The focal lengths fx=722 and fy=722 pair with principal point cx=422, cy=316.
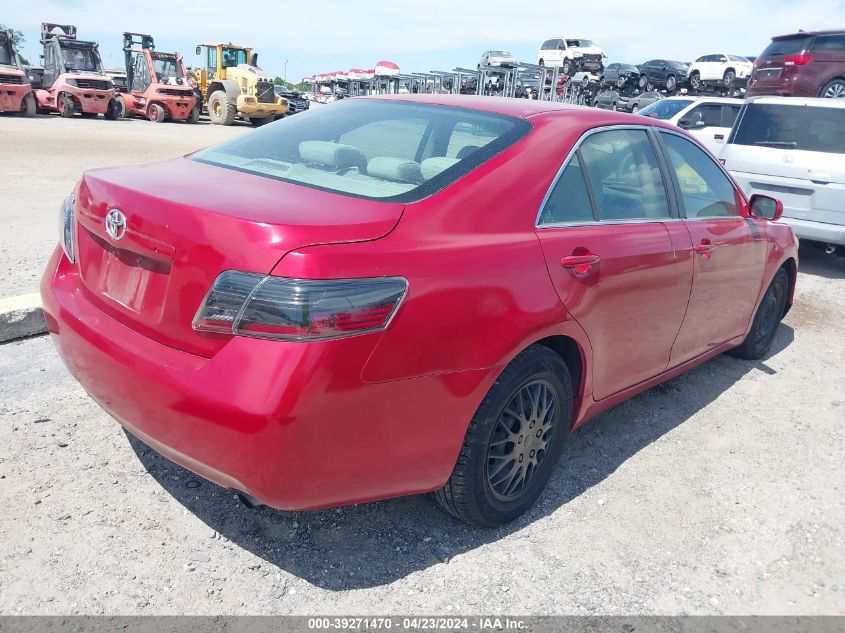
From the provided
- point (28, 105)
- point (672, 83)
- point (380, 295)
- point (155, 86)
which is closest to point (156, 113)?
point (155, 86)

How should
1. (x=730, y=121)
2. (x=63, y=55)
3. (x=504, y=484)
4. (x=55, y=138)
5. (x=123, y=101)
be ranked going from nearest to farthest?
(x=504, y=484)
(x=730, y=121)
(x=55, y=138)
(x=63, y=55)
(x=123, y=101)

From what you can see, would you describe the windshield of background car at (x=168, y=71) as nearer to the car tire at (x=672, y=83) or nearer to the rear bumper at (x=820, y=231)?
the car tire at (x=672, y=83)

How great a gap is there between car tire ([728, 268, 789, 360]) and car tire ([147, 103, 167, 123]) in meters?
26.0

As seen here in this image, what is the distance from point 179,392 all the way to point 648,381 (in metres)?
2.44

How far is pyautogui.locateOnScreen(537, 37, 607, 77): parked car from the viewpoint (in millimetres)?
34031

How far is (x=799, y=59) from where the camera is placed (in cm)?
1329

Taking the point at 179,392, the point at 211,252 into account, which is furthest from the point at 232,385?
the point at 211,252

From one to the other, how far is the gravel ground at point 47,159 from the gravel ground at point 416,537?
2226 mm

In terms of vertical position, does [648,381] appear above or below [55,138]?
above

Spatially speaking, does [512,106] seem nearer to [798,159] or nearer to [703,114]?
[798,159]

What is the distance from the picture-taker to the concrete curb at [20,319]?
417 cm

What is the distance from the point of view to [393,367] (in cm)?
225

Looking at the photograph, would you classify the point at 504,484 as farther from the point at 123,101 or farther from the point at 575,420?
the point at 123,101

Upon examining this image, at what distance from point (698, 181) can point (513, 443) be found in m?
2.15
